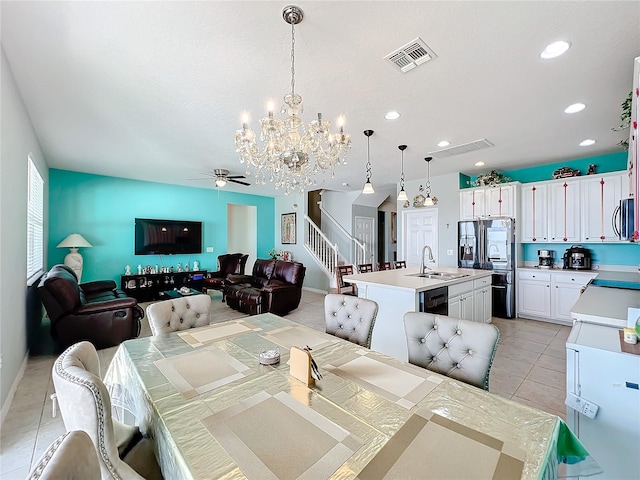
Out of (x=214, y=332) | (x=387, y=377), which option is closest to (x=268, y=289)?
(x=214, y=332)

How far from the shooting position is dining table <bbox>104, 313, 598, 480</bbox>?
2.72ft

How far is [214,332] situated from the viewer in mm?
1989

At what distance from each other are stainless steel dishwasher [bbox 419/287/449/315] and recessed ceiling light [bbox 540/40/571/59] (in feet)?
7.16

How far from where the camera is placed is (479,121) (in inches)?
128

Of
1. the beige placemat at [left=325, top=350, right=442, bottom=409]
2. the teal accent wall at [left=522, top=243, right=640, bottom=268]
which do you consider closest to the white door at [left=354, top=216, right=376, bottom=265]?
the teal accent wall at [left=522, top=243, right=640, bottom=268]

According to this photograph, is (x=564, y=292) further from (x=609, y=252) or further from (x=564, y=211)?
(x=564, y=211)

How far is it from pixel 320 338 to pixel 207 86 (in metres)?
2.41

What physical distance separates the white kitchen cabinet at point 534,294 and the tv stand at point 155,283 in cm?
660

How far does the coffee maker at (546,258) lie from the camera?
498cm

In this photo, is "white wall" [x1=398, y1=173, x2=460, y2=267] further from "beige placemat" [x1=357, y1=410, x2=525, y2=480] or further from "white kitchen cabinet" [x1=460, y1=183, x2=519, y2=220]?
"beige placemat" [x1=357, y1=410, x2=525, y2=480]

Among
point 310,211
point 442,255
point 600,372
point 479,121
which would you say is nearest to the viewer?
point 600,372

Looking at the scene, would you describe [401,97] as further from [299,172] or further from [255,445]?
[255,445]

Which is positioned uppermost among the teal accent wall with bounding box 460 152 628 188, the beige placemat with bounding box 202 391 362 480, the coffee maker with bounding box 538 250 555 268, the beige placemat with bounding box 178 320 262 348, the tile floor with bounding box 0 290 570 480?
the teal accent wall with bounding box 460 152 628 188

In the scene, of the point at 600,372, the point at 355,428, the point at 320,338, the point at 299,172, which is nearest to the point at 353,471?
the point at 355,428
